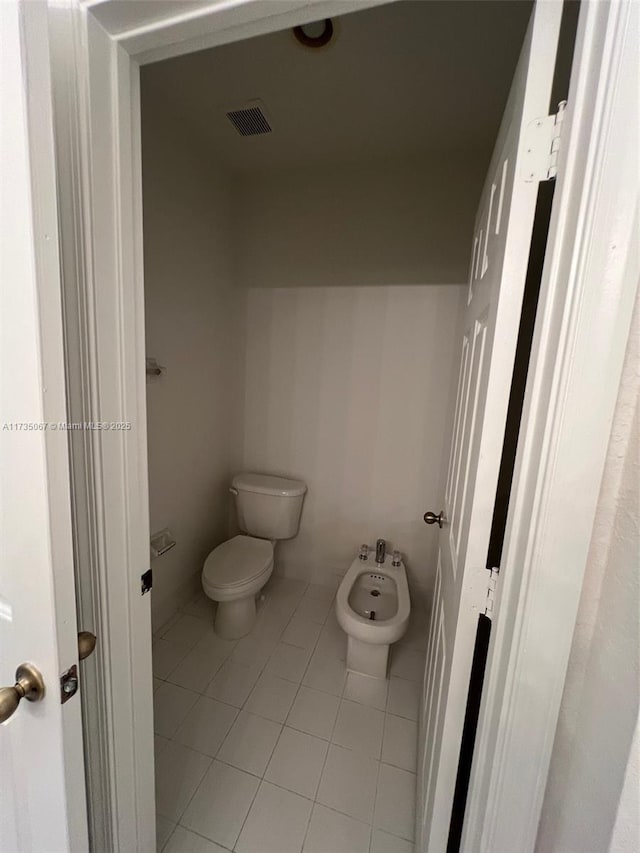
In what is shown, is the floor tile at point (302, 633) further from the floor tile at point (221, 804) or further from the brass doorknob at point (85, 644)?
the brass doorknob at point (85, 644)

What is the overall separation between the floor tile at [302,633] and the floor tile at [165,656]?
52 cm

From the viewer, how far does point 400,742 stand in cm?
135

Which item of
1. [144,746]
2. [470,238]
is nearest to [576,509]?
[144,746]

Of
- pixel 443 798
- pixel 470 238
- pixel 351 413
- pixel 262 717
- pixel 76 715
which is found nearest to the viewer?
pixel 76 715

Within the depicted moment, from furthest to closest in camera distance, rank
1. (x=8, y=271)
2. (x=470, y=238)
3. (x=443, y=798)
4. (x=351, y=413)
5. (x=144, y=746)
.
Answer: (x=351, y=413) < (x=470, y=238) < (x=144, y=746) < (x=443, y=798) < (x=8, y=271)

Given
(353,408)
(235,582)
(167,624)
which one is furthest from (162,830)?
→ (353,408)

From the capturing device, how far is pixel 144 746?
859 millimetres

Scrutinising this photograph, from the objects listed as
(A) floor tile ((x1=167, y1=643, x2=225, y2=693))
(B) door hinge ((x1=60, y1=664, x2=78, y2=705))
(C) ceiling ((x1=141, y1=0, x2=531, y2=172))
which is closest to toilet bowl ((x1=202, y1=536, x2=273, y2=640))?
(A) floor tile ((x1=167, y1=643, x2=225, y2=693))

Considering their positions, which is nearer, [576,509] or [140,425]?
[576,509]

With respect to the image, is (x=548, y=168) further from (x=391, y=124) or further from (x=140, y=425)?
(x=391, y=124)

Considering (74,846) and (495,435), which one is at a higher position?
(495,435)

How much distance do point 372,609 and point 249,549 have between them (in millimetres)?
727

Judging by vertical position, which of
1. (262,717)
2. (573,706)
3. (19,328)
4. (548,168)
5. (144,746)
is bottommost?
(262,717)

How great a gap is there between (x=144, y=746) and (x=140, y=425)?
0.81m
